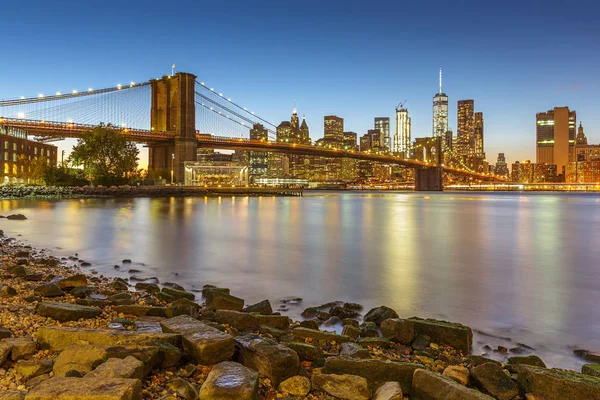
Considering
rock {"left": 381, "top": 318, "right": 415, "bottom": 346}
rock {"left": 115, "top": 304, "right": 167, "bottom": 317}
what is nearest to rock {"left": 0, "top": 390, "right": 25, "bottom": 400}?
rock {"left": 115, "top": 304, "right": 167, "bottom": 317}

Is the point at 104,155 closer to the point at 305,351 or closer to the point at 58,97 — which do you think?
the point at 58,97

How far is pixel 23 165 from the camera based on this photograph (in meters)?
74.1

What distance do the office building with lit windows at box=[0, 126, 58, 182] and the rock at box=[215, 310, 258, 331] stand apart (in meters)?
76.1

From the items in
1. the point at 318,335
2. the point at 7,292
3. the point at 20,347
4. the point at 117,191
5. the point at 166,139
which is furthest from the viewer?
the point at 166,139

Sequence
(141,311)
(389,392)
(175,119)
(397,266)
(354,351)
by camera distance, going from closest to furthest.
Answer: (389,392) → (354,351) → (141,311) → (397,266) → (175,119)

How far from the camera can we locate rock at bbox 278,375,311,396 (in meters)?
3.47

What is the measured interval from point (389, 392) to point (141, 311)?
3328 millimetres

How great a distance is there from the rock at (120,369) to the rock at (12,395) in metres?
0.40

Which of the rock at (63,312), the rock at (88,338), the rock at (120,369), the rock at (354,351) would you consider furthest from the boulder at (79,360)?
the rock at (354,351)

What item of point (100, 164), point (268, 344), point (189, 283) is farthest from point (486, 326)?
point (100, 164)

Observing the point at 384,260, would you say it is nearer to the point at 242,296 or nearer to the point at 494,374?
the point at 242,296

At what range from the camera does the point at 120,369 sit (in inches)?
124

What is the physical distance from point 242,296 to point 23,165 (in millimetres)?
80965

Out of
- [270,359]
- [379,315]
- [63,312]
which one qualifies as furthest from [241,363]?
[379,315]
